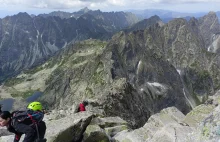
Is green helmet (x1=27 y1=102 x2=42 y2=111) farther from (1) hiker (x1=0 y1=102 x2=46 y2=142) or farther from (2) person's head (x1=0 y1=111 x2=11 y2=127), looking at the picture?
(2) person's head (x1=0 y1=111 x2=11 y2=127)

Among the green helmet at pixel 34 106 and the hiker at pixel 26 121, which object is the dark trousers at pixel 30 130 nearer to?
the hiker at pixel 26 121

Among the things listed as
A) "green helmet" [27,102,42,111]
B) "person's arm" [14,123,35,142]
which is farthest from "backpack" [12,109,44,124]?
A: "person's arm" [14,123,35,142]

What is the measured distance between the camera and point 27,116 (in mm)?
17703

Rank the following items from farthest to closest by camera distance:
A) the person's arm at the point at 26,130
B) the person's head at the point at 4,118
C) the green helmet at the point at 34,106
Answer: the green helmet at the point at 34,106, the person's arm at the point at 26,130, the person's head at the point at 4,118

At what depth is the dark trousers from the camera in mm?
17797

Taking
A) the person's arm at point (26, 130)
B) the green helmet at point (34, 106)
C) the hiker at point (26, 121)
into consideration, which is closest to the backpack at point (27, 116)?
the hiker at point (26, 121)

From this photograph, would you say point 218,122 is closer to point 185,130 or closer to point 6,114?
point 185,130

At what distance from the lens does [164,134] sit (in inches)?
945

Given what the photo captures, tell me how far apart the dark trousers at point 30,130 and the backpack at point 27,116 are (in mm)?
396

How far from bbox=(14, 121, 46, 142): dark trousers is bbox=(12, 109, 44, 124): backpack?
1.30ft

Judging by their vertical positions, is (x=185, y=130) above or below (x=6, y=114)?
below

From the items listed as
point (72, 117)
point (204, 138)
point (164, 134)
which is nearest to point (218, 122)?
point (204, 138)

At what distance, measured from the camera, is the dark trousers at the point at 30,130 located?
1780 cm

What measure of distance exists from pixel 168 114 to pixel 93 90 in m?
136
